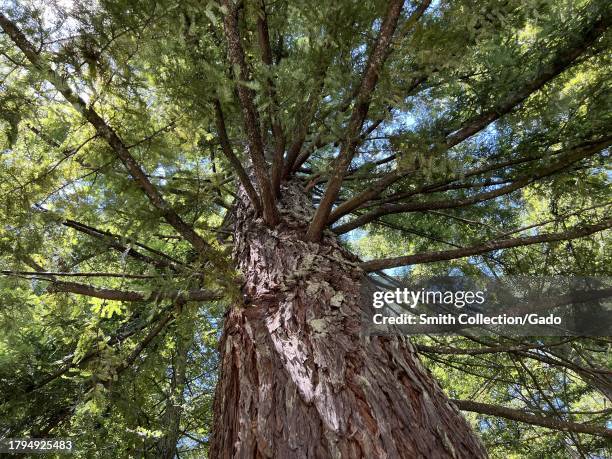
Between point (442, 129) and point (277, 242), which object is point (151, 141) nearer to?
point (277, 242)

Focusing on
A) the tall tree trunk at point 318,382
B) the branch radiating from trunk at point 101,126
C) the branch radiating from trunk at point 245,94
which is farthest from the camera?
the branch radiating from trunk at point 101,126

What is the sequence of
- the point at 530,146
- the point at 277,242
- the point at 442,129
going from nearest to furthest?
the point at 277,242, the point at 530,146, the point at 442,129

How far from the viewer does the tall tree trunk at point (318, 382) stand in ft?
4.73

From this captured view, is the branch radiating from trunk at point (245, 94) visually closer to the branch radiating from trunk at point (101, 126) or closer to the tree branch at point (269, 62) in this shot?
the tree branch at point (269, 62)

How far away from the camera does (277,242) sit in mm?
2645

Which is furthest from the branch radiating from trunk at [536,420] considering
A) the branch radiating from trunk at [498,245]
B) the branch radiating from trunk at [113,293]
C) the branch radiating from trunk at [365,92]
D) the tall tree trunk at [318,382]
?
the branch radiating from trunk at [113,293]

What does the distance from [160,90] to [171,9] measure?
0.58 meters

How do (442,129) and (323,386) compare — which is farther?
(442,129)

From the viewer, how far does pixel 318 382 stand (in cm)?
164

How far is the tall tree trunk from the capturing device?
144 centimetres

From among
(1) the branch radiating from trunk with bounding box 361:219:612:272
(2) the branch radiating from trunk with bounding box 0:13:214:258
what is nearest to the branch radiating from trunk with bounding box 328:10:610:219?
(1) the branch radiating from trunk with bounding box 361:219:612:272

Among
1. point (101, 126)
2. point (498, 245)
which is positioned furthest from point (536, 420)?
point (101, 126)

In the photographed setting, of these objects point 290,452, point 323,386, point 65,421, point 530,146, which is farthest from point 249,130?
point 65,421

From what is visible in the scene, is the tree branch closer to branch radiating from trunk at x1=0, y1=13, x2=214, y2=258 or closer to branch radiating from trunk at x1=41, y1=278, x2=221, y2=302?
branch radiating from trunk at x1=0, y1=13, x2=214, y2=258
